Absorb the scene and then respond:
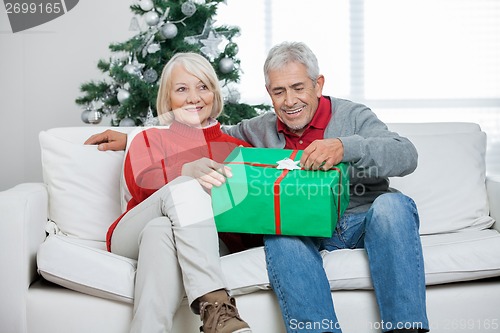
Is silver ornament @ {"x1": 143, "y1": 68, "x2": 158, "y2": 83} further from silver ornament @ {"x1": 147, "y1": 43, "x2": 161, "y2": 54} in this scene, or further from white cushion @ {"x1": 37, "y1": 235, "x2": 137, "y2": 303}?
white cushion @ {"x1": 37, "y1": 235, "x2": 137, "y2": 303}

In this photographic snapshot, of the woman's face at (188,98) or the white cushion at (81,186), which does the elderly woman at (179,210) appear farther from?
the white cushion at (81,186)

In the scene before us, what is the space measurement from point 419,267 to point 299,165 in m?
0.45

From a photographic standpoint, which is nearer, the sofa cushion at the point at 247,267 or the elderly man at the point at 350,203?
the elderly man at the point at 350,203

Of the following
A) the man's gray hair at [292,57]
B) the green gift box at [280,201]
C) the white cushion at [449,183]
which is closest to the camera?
the green gift box at [280,201]

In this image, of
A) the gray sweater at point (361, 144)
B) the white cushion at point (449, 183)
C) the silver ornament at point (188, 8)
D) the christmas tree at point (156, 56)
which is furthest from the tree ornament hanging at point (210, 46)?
the white cushion at point (449, 183)

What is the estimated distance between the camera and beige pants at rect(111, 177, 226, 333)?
1.69m

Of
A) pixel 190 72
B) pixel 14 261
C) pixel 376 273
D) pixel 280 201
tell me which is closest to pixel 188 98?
pixel 190 72

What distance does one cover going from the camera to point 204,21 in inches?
125

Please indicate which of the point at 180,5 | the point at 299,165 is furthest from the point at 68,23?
the point at 299,165

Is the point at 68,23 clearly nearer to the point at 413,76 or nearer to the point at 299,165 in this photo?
the point at 413,76

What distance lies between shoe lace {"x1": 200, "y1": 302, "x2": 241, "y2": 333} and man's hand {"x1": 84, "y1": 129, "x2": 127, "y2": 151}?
2.69ft

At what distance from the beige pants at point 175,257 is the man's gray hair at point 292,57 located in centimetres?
54

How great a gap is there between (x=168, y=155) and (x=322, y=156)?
57 centimetres

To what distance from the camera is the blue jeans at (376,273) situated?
1686 mm
